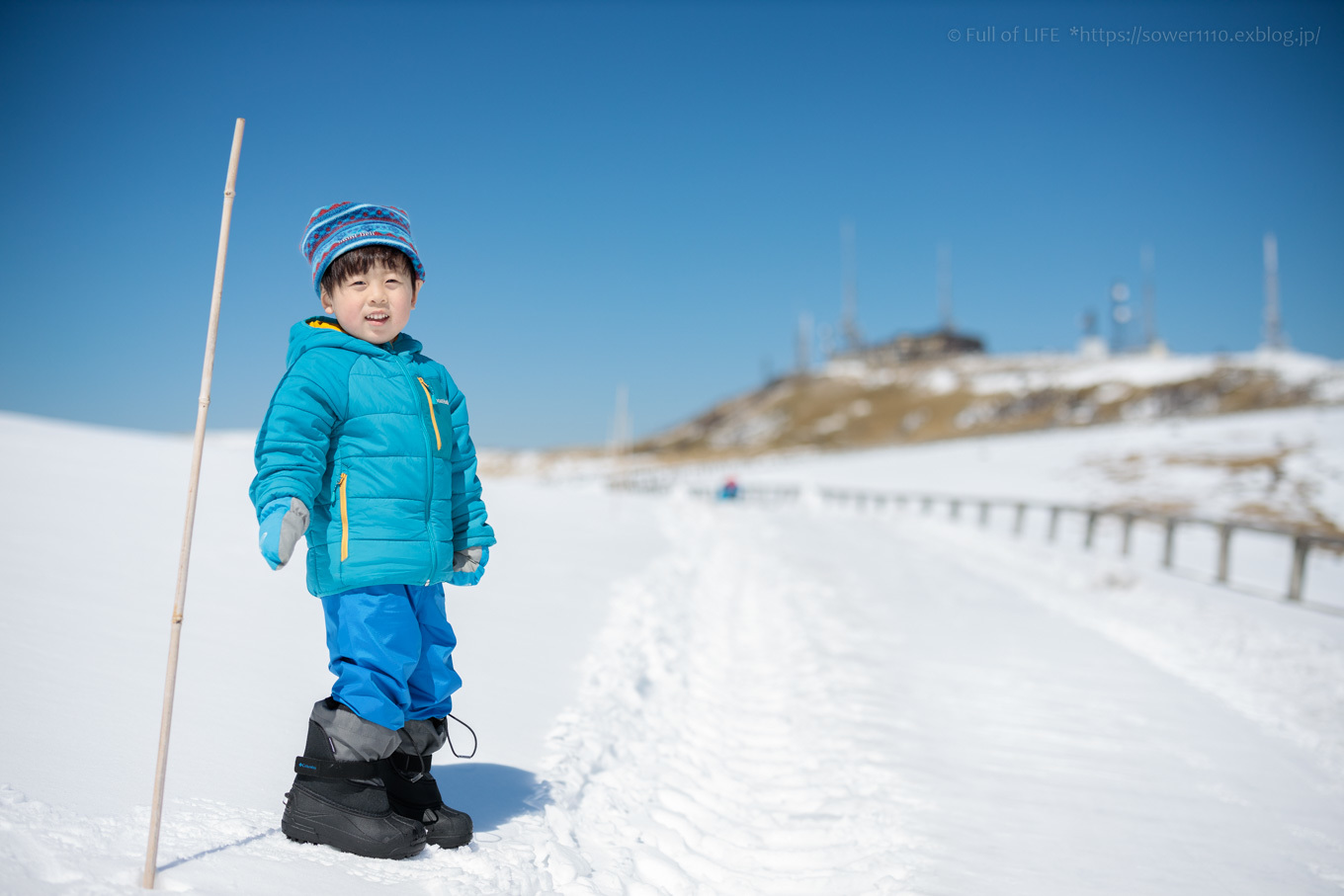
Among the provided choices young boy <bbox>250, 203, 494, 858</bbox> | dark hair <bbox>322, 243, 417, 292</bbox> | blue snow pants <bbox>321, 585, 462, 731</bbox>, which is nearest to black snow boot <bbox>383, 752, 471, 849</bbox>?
young boy <bbox>250, 203, 494, 858</bbox>

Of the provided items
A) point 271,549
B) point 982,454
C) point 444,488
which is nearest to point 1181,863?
point 444,488

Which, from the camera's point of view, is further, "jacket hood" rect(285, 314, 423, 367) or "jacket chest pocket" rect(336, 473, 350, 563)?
"jacket hood" rect(285, 314, 423, 367)

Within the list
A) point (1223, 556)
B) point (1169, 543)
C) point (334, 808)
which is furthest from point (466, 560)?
point (1169, 543)

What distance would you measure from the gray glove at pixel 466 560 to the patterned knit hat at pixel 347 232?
93 centimetres

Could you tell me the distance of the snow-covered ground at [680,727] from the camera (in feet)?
8.37

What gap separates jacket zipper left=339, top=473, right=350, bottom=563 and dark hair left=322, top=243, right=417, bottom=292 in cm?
61

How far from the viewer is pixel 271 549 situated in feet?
6.57

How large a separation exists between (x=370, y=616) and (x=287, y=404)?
25.0 inches

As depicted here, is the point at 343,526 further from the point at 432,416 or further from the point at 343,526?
the point at 432,416

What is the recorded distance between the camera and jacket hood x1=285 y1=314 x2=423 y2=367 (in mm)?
2434

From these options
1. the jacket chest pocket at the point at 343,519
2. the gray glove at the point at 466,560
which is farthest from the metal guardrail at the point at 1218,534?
the jacket chest pocket at the point at 343,519

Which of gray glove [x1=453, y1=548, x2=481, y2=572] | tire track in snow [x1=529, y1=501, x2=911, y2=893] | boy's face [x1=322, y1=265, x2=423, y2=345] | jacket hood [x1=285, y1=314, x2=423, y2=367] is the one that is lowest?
tire track in snow [x1=529, y1=501, x2=911, y2=893]

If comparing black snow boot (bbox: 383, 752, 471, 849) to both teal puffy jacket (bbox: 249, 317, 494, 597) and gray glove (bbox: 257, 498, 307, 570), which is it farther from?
gray glove (bbox: 257, 498, 307, 570)

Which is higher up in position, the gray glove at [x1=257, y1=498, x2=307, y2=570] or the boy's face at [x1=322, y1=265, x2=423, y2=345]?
the boy's face at [x1=322, y1=265, x2=423, y2=345]
